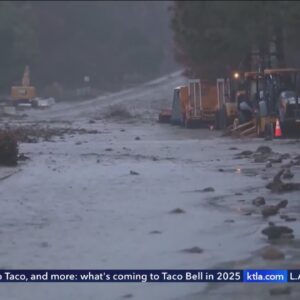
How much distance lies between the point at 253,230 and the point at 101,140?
89.2ft

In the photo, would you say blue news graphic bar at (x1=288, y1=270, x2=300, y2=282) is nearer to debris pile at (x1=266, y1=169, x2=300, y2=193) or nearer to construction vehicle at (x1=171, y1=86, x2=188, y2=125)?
debris pile at (x1=266, y1=169, x2=300, y2=193)

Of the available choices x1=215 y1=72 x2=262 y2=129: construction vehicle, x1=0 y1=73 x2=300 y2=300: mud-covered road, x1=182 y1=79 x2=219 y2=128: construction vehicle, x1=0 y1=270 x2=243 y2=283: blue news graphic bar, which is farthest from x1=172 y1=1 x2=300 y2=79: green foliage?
x1=182 y1=79 x2=219 y2=128: construction vehicle

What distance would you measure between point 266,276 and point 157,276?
43.0 inches

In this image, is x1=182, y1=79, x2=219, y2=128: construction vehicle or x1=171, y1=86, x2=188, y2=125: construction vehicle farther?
x1=171, y1=86, x2=188, y2=125: construction vehicle

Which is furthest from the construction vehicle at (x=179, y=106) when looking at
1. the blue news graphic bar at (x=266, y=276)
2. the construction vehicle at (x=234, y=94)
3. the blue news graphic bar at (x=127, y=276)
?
the blue news graphic bar at (x=266, y=276)

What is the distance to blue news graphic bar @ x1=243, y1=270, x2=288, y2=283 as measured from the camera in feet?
36.2

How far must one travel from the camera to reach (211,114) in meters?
55.0

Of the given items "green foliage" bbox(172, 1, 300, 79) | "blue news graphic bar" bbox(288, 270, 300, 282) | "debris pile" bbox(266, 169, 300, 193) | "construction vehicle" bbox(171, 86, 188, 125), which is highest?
"green foliage" bbox(172, 1, 300, 79)

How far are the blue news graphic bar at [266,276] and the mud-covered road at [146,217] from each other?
0.09m

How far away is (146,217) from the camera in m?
17.1

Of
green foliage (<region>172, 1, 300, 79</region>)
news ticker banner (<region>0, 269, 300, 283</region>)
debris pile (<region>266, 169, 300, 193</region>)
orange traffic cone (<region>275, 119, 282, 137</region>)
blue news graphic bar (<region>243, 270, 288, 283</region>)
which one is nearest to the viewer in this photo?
blue news graphic bar (<region>243, 270, 288, 283</region>)

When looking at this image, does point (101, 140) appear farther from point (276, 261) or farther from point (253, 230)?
point (276, 261)

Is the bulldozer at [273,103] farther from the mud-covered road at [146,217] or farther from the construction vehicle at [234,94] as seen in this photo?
the mud-covered road at [146,217]

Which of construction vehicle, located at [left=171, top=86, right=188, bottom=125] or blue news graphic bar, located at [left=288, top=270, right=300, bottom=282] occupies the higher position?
blue news graphic bar, located at [left=288, top=270, right=300, bottom=282]
